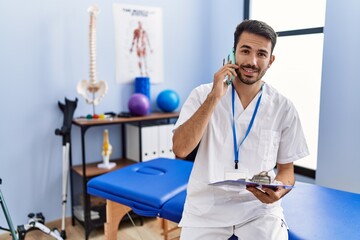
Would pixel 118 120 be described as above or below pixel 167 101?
below

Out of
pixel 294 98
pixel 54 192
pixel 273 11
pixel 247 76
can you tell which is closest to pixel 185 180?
pixel 247 76

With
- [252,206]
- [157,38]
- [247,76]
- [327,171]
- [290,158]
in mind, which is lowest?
[327,171]

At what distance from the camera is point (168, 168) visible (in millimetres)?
2066

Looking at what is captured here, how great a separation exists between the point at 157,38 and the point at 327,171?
1.76 meters

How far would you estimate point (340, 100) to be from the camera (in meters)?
2.25

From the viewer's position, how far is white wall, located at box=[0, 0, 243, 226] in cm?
239

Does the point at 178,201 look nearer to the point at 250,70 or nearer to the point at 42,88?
the point at 250,70

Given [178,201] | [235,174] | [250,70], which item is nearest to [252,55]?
[250,70]

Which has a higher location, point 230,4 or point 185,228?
point 230,4

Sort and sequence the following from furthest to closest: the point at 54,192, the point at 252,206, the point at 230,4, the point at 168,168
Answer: the point at 230,4
the point at 54,192
the point at 168,168
the point at 252,206

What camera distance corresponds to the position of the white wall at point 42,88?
239 centimetres

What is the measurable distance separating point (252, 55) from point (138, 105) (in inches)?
58.9

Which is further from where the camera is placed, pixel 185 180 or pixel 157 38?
pixel 157 38

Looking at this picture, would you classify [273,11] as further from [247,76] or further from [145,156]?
[247,76]
